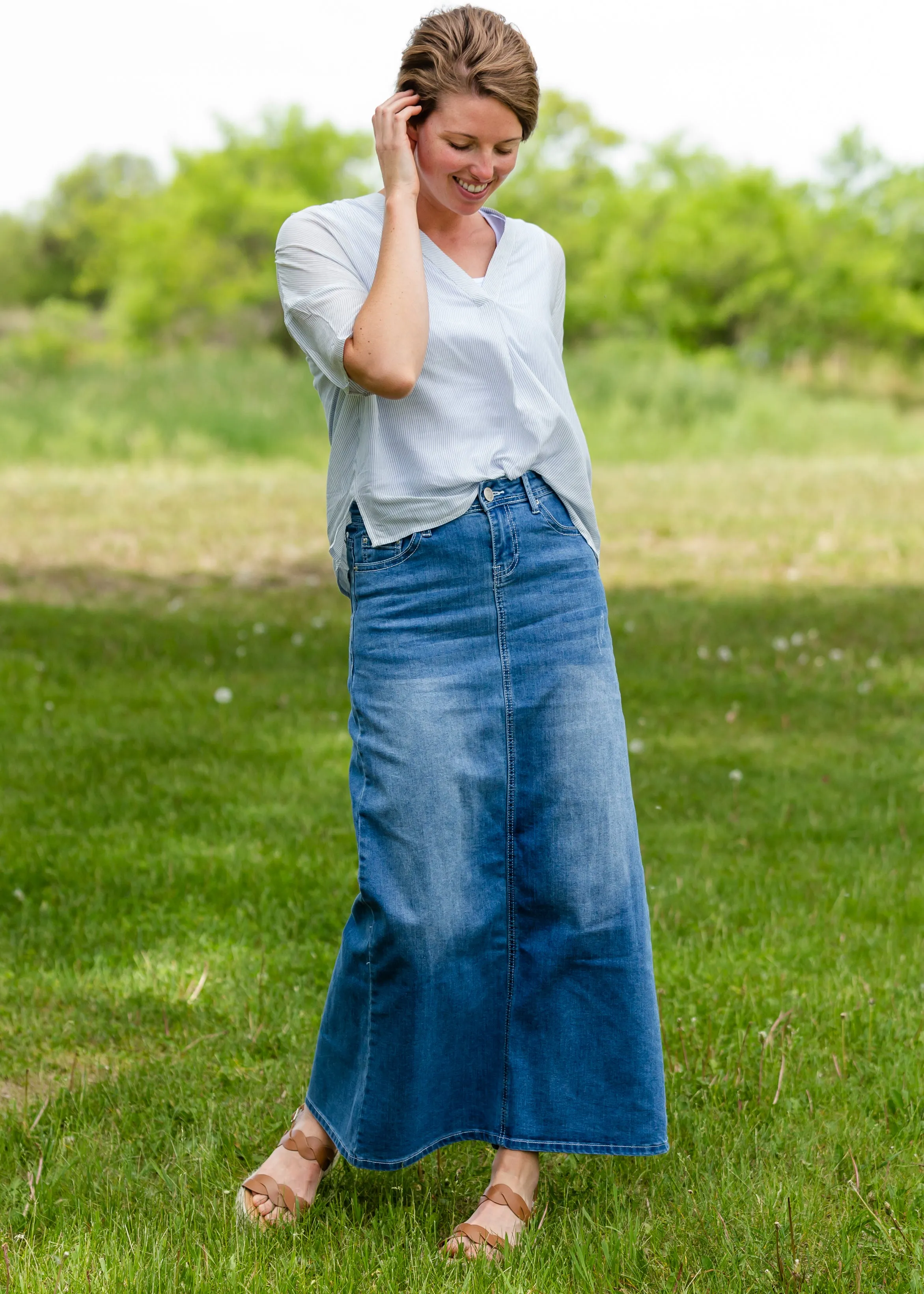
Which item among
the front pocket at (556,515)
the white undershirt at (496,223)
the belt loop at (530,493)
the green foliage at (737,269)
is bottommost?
the front pocket at (556,515)

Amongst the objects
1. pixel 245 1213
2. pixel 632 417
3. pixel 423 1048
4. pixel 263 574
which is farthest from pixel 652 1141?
Result: pixel 632 417

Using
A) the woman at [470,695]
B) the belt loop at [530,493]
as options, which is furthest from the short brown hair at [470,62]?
the belt loop at [530,493]

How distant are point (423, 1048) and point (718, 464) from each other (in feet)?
60.0

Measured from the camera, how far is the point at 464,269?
263 cm

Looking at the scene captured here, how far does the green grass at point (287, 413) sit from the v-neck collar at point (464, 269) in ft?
52.9

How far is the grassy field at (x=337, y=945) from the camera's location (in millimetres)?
2625

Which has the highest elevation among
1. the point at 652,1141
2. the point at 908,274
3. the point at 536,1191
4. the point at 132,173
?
the point at 132,173

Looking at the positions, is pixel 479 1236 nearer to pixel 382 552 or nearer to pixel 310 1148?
pixel 310 1148

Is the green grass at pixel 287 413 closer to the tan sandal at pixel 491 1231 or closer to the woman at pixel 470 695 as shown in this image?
the woman at pixel 470 695

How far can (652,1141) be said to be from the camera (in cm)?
269

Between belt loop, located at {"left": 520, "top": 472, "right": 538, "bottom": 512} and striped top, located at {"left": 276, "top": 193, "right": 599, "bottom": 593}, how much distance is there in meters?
0.01

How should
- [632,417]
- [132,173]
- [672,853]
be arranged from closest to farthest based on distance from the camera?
[672,853] < [632,417] < [132,173]

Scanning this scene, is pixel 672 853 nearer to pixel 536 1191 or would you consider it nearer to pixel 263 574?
pixel 536 1191

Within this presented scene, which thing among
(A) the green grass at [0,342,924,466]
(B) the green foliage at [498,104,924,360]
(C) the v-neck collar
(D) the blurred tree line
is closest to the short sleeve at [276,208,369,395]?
(C) the v-neck collar
